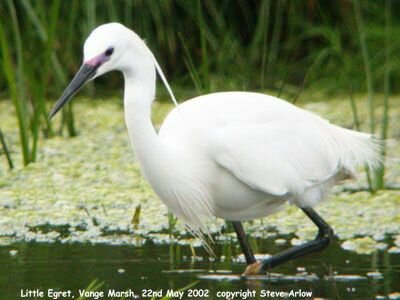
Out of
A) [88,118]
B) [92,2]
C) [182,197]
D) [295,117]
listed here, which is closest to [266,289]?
[182,197]

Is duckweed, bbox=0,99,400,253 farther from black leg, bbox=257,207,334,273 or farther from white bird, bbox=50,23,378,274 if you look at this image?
white bird, bbox=50,23,378,274

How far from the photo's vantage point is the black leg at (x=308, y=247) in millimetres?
Answer: 4293

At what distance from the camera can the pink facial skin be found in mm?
3717

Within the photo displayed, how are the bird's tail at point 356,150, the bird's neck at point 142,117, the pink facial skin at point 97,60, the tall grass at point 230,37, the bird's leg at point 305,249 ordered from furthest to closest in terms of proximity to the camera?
the tall grass at point 230,37
the bird's tail at point 356,150
the bird's leg at point 305,249
the bird's neck at point 142,117
the pink facial skin at point 97,60

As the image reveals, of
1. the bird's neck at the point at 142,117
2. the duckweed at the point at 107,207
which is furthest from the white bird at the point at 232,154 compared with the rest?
the duckweed at the point at 107,207

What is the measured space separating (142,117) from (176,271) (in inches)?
26.5

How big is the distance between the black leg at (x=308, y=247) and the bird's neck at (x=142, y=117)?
2.14ft

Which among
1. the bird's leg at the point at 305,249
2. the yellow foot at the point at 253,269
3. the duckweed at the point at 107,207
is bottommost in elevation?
the yellow foot at the point at 253,269

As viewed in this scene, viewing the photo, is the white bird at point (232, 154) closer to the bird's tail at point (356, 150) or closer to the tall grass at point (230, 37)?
the bird's tail at point (356, 150)

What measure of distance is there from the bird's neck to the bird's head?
0.22 feet

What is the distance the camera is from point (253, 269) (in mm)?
4211

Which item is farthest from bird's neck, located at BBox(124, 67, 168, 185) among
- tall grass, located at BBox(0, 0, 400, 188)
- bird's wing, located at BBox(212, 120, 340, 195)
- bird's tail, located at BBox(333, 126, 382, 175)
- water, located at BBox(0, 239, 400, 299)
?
tall grass, located at BBox(0, 0, 400, 188)

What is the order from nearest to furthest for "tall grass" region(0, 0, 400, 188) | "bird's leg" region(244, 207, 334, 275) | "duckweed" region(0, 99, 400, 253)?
"bird's leg" region(244, 207, 334, 275), "duckweed" region(0, 99, 400, 253), "tall grass" region(0, 0, 400, 188)

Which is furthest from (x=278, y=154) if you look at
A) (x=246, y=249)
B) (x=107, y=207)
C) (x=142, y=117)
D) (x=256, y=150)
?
(x=107, y=207)
